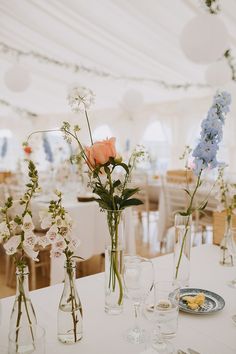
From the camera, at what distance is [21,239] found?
880 mm

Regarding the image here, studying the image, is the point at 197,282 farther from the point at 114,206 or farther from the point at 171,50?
the point at 171,50

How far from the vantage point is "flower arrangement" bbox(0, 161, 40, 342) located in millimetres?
871

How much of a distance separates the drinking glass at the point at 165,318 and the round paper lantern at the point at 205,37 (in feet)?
7.12

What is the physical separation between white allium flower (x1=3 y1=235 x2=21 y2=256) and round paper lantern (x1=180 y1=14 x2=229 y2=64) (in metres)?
2.31

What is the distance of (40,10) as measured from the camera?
491 centimetres

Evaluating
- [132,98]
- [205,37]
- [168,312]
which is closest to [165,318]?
[168,312]

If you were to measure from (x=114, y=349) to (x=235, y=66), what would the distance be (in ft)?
16.7

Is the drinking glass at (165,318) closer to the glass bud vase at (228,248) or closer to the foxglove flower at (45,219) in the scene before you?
the foxglove flower at (45,219)

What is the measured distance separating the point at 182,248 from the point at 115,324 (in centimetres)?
37

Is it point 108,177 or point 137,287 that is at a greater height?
point 108,177

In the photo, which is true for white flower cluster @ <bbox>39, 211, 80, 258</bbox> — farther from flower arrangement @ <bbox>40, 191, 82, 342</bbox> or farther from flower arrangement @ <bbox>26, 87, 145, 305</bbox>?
flower arrangement @ <bbox>26, 87, 145, 305</bbox>

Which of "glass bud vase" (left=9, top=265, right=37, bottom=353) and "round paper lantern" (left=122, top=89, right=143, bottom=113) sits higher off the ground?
"round paper lantern" (left=122, top=89, right=143, bottom=113)

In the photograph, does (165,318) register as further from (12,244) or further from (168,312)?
(12,244)

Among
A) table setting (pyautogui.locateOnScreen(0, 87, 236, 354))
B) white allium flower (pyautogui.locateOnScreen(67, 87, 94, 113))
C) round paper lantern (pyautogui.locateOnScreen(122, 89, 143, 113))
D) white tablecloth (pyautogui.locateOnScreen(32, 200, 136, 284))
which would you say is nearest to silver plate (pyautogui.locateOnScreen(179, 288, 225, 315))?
table setting (pyautogui.locateOnScreen(0, 87, 236, 354))
